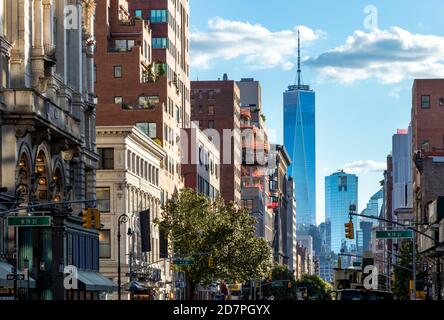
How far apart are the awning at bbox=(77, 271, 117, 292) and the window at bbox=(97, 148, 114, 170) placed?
21.6 meters

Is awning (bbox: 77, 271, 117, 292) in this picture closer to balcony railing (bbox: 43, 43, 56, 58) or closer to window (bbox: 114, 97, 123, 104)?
balcony railing (bbox: 43, 43, 56, 58)

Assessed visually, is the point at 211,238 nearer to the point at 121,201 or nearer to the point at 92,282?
the point at 121,201

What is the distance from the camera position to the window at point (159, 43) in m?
154

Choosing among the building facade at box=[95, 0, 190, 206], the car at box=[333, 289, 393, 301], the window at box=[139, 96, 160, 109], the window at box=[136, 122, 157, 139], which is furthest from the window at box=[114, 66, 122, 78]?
the car at box=[333, 289, 393, 301]

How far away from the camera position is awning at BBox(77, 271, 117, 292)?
83.3m

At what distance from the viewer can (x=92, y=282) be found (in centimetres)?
8688

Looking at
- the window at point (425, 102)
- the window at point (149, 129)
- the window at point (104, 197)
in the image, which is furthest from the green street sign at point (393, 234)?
the window at point (425, 102)

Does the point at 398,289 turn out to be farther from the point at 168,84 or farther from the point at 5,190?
the point at 5,190

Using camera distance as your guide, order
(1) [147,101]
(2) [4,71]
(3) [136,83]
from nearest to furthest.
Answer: (2) [4,71] → (1) [147,101] → (3) [136,83]

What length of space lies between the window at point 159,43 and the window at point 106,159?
40815 mm

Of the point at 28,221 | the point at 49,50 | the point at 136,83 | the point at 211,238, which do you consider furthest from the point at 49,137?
the point at 136,83

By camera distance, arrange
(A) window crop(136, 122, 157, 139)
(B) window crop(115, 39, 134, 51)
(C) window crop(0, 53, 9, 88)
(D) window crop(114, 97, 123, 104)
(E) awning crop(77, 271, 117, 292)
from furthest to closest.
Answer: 1. (B) window crop(115, 39, 134, 51)
2. (D) window crop(114, 97, 123, 104)
3. (A) window crop(136, 122, 157, 139)
4. (E) awning crop(77, 271, 117, 292)
5. (C) window crop(0, 53, 9, 88)

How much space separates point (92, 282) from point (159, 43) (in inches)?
2837

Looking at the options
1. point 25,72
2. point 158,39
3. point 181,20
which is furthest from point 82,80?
point 181,20
